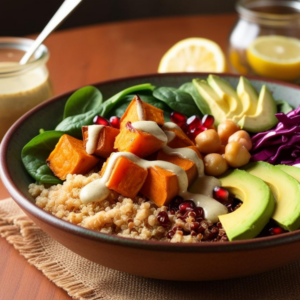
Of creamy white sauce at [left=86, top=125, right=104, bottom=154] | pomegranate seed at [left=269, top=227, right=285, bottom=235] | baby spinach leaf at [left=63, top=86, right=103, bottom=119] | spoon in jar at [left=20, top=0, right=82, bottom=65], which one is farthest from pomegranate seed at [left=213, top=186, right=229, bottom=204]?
spoon in jar at [left=20, top=0, right=82, bottom=65]

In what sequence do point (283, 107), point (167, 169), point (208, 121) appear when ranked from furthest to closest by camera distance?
point (283, 107) → point (208, 121) → point (167, 169)

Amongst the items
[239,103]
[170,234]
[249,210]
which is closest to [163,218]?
[170,234]

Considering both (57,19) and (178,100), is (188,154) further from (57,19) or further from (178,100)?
(57,19)

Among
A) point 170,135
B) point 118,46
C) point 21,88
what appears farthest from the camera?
point 118,46

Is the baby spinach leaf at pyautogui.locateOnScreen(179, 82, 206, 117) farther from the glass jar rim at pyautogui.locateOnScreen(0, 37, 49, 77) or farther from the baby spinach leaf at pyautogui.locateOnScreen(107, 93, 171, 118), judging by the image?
the glass jar rim at pyautogui.locateOnScreen(0, 37, 49, 77)

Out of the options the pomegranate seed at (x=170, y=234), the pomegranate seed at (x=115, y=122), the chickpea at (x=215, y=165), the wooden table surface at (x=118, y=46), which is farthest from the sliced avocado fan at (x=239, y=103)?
the wooden table surface at (x=118, y=46)

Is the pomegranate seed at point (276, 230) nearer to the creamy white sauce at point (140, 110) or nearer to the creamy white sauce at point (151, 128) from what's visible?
the creamy white sauce at point (151, 128)

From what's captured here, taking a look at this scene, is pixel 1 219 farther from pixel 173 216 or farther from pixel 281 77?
pixel 281 77
